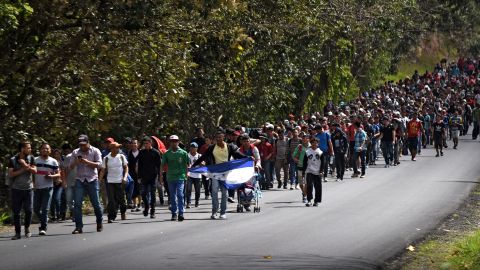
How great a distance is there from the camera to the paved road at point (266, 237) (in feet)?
50.6

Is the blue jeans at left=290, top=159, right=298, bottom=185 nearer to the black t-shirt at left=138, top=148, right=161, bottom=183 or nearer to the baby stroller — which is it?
the baby stroller

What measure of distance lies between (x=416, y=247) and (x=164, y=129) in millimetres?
17703

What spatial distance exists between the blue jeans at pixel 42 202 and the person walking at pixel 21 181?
499mm

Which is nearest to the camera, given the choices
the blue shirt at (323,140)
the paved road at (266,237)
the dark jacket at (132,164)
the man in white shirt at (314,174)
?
the paved road at (266,237)

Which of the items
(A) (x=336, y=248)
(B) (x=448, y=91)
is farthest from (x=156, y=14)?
(B) (x=448, y=91)

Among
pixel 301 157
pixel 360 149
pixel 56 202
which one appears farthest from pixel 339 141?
pixel 56 202

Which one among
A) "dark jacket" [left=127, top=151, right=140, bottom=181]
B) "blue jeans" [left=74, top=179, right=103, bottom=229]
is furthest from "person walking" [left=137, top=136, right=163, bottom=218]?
"blue jeans" [left=74, top=179, right=103, bottom=229]

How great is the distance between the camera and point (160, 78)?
23703 millimetres

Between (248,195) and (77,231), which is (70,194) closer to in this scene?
(77,231)

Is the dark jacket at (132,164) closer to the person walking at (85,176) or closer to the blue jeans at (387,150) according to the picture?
the person walking at (85,176)

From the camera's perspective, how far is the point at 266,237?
59.9 ft

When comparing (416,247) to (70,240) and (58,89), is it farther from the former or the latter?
(58,89)

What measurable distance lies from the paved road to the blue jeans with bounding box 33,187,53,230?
0.31 m

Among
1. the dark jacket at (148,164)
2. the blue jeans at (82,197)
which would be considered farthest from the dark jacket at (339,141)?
the blue jeans at (82,197)
